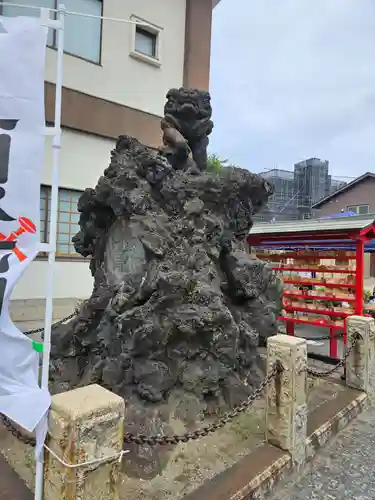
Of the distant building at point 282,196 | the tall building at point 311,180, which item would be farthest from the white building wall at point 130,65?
the tall building at point 311,180

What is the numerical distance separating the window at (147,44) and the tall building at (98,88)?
0.02 meters

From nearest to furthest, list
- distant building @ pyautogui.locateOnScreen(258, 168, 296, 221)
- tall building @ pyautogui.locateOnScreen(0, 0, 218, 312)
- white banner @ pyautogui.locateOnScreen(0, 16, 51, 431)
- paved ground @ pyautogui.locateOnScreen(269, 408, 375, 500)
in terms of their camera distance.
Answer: white banner @ pyautogui.locateOnScreen(0, 16, 51, 431) < paved ground @ pyautogui.locateOnScreen(269, 408, 375, 500) < tall building @ pyautogui.locateOnScreen(0, 0, 218, 312) < distant building @ pyautogui.locateOnScreen(258, 168, 296, 221)

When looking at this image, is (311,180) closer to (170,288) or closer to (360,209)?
(360,209)

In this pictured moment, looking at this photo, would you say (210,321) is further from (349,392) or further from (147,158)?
(349,392)

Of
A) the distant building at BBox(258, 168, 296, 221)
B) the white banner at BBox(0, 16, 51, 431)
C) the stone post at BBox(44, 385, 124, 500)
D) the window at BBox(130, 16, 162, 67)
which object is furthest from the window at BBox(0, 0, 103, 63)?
the distant building at BBox(258, 168, 296, 221)

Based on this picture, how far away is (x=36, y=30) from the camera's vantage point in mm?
2078

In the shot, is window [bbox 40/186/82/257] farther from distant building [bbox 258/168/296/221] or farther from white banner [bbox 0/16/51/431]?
distant building [bbox 258/168/296/221]

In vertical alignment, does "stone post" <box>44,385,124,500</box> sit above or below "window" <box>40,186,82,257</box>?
below

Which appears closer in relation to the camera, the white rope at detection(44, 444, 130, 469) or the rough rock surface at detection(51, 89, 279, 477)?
the white rope at detection(44, 444, 130, 469)

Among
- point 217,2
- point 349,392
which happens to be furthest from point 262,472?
point 217,2

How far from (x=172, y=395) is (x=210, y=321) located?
848mm

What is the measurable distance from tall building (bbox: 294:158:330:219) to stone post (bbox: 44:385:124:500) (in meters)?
24.9

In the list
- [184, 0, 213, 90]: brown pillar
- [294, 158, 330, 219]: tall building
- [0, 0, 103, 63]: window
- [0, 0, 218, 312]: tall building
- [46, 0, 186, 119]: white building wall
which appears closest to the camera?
[0, 0, 218, 312]: tall building

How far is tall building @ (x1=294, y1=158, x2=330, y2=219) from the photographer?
25.7 metres
